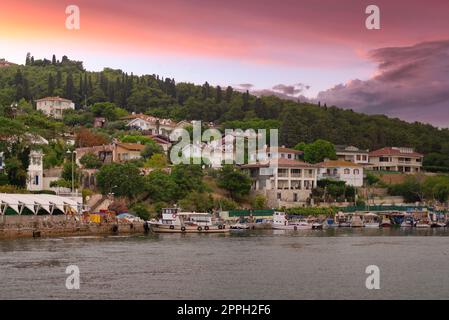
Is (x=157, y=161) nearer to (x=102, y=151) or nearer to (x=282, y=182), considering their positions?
(x=102, y=151)

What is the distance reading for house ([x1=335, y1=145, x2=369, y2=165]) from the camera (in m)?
108

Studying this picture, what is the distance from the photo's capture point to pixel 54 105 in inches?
4970

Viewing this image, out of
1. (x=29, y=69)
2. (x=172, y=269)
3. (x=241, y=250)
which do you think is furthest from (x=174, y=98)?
(x=172, y=269)

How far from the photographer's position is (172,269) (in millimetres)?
37594

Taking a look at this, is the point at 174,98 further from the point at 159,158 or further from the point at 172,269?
the point at 172,269

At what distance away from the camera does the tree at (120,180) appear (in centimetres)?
7231

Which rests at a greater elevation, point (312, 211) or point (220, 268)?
point (312, 211)

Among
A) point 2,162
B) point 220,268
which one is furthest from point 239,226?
point 220,268

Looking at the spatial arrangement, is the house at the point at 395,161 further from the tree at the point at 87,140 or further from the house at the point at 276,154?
the tree at the point at 87,140

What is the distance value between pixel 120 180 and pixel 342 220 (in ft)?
79.4

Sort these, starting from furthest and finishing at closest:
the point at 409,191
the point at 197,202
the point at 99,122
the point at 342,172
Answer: the point at 99,122 < the point at 342,172 < the point at 409,191 < the point at 197,202

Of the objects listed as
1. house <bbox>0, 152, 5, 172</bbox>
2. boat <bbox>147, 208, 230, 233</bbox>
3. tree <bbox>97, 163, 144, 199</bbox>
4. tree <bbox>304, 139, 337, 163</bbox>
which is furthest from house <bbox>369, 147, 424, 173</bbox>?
house <bbox>0, 152, 5, 172</bbox>
